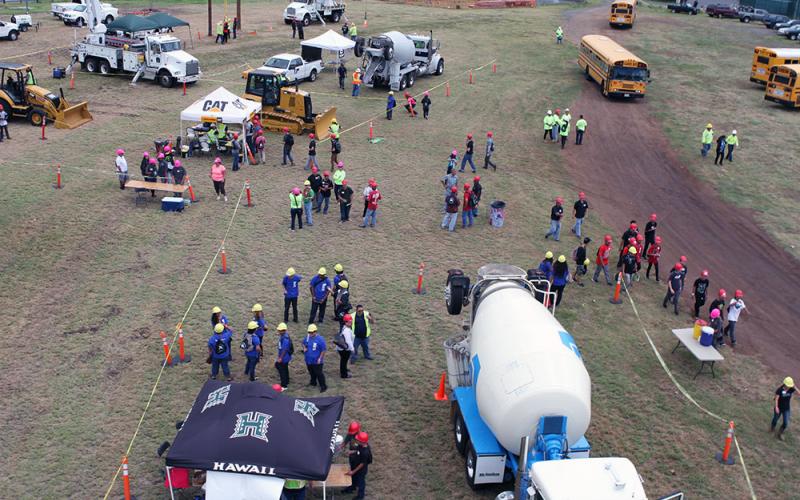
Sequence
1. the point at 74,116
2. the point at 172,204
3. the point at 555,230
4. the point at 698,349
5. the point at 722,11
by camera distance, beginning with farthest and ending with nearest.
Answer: the point at 722,11, the point at 74,116, the point at 172,204, the point at 555,230, the point at 698,349

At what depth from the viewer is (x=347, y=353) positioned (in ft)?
59.1

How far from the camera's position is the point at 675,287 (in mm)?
23016

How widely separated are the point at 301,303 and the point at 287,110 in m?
17.4

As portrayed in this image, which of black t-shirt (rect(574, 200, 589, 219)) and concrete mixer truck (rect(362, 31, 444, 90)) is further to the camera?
concrete mixer truck (rect(362, 31, 444, 90))

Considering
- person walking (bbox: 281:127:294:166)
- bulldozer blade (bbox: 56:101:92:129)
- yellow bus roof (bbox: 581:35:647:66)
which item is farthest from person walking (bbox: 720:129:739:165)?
bulldozer blade (bbox: 56:101:92:129)

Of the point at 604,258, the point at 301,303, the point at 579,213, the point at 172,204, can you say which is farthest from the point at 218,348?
the point at 579,213

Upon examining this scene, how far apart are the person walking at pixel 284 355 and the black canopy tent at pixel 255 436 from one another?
302 cm

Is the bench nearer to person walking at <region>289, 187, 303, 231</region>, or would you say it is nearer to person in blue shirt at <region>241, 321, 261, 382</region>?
person in blue shirt at <region>241, 321, 261, 382</region>

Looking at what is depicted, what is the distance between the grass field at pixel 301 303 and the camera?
15.8 m

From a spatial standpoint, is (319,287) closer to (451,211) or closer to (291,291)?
(291,291)

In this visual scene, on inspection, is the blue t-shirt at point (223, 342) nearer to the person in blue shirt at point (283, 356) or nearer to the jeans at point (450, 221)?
the person in blue shirt at point (283, 356)

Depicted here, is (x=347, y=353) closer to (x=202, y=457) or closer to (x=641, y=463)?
(x=202, y=457)

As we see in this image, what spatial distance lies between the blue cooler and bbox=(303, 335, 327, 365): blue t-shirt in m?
12.5

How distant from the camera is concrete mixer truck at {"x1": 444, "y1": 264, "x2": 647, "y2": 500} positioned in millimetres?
11383
